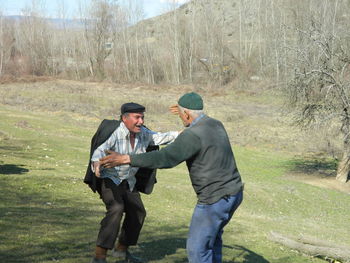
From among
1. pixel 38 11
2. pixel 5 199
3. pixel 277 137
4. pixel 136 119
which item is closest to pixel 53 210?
pixel 5 199

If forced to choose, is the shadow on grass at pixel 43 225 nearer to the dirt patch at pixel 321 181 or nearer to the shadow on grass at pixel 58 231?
the shadow on grass at pixel 58 231

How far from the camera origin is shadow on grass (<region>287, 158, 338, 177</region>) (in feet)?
96.5

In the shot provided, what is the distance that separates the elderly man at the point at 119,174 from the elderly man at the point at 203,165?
106 cm

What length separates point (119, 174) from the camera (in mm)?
7273

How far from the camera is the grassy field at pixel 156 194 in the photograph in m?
8.90

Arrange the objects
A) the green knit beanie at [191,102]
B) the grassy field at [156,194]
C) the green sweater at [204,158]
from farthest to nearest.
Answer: the grassy field at [156,194] → the green knit beanie at [191,102] → the green sweater at [204,158]

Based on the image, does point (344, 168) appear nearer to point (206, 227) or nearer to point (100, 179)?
point (100, 179)

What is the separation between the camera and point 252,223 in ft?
47.1

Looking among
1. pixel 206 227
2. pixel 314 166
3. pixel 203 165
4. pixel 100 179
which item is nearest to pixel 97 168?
pixel 100 179

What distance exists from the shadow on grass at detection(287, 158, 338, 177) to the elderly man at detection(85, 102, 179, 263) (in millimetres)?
22370

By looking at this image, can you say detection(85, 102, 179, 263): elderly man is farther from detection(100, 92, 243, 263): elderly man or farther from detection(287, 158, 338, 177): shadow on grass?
detection(287, 158, 338, 177): shadow on grass

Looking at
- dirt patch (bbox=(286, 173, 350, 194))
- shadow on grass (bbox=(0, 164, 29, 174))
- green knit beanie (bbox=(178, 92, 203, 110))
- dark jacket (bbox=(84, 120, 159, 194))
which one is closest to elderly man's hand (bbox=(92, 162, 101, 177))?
dark jacket (bbox=(84, 120, 159, 194))

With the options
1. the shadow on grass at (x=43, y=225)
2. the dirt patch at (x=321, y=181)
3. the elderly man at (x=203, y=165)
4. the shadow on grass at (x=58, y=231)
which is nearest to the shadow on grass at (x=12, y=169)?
the shadow on grass at (x=43, y=225)

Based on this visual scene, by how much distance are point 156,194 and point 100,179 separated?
9373mm
